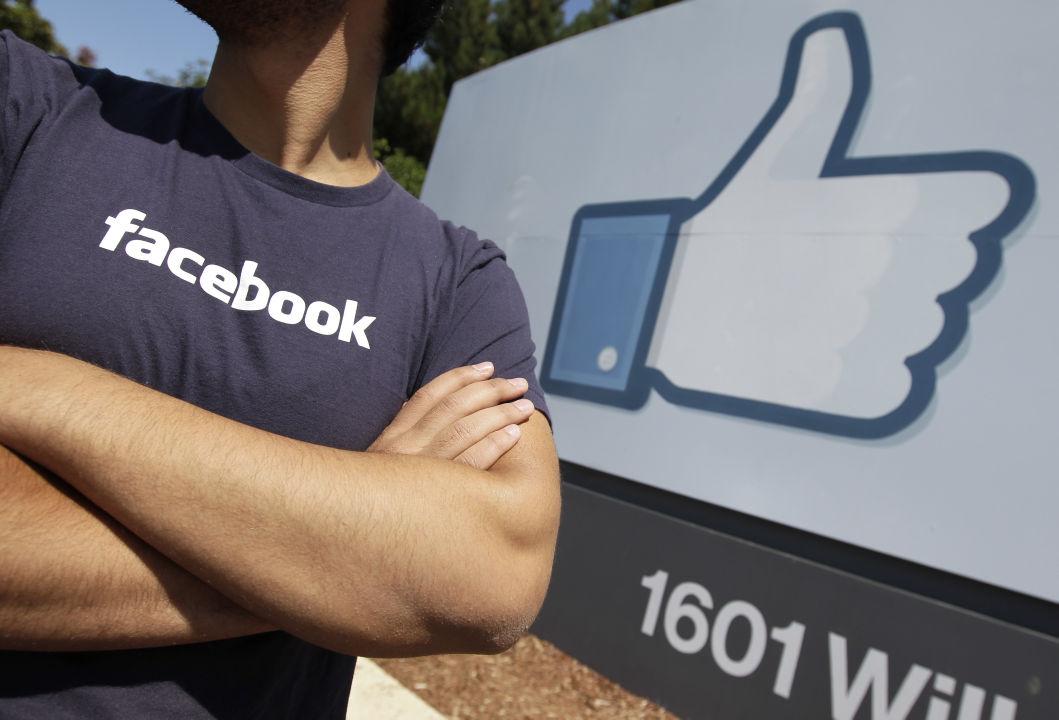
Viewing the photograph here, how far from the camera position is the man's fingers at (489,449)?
1.20 m

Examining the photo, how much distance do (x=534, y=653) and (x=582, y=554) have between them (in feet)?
1.91

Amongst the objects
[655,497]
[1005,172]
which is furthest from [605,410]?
[1005,172]

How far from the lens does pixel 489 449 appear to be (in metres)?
1.21

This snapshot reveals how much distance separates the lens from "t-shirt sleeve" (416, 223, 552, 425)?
1.32 meters

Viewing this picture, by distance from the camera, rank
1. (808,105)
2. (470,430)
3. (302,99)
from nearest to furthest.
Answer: (470,430) < (302,99) < (808,105)

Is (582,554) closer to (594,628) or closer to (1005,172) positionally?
(594,628)

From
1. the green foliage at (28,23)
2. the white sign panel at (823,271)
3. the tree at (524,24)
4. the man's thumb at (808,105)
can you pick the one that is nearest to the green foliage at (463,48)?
the tree at (524,24)

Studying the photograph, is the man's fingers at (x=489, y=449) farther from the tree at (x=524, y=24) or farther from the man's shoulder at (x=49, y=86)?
the tree at (x=524, y=24)

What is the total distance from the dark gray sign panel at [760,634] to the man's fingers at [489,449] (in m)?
2.27

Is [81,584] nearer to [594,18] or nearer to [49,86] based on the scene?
[49,86]

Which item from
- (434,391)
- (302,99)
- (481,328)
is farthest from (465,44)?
(434,391)

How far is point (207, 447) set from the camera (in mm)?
Result: 970

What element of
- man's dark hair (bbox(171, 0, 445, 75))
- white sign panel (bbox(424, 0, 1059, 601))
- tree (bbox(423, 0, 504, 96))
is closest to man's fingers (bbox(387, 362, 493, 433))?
man's dark hair (bbox(171, 0, 445, 75))

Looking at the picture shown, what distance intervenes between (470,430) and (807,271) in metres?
2.58
